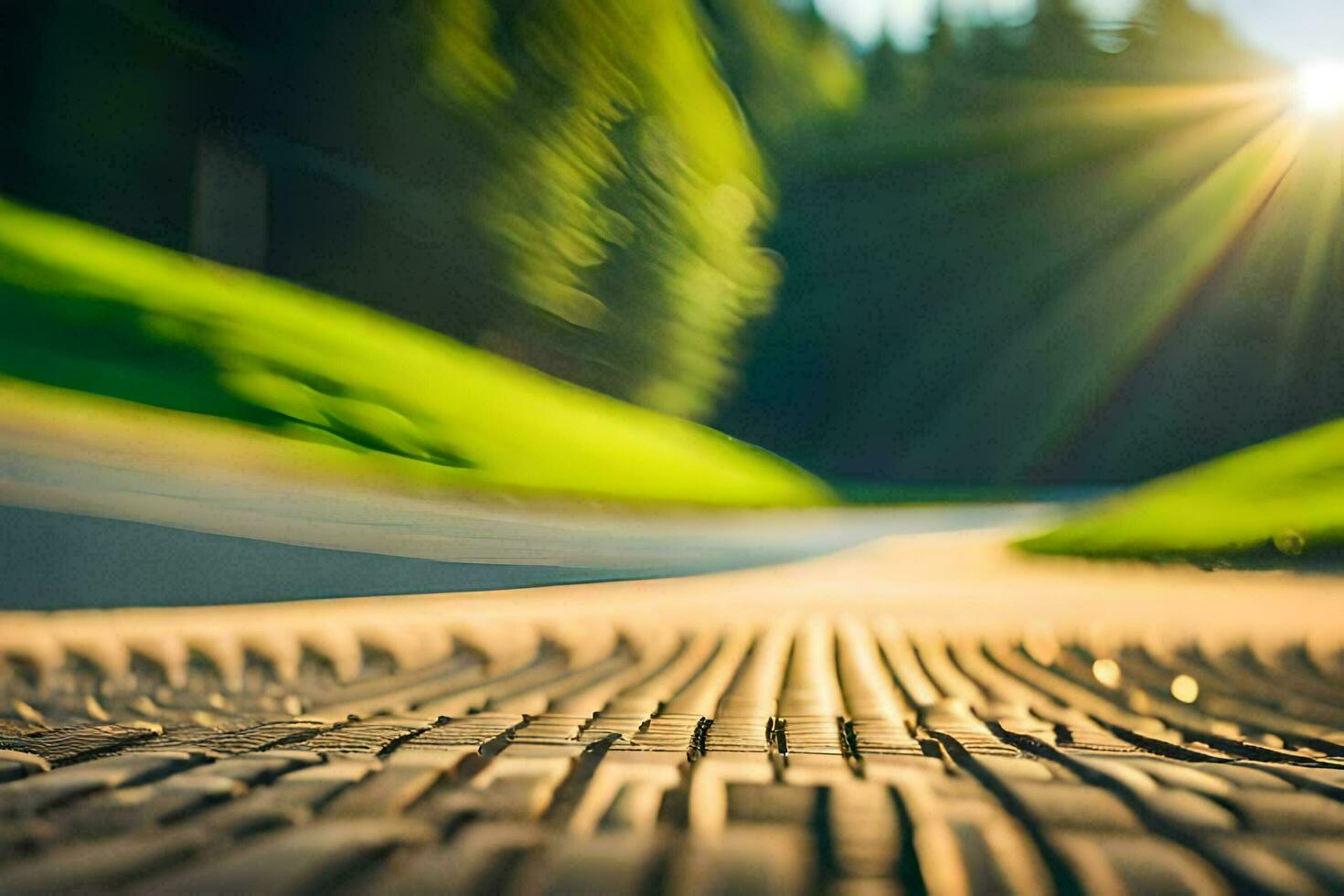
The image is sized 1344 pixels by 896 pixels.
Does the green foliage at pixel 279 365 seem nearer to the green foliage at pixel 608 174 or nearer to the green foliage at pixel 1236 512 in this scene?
the green foliage at pixel 608 174

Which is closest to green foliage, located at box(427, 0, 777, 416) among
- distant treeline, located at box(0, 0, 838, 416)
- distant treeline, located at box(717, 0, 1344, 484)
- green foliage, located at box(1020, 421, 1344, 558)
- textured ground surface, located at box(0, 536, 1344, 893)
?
distant treeline, located at box(0, 0, 838, 416)

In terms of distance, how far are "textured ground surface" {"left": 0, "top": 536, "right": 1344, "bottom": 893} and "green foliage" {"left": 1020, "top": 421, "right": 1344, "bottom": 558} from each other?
0.52 metres

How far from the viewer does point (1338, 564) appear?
1.19 metres

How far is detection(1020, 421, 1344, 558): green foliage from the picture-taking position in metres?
1.30

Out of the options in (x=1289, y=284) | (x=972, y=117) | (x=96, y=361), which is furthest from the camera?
(x=972, y=117)

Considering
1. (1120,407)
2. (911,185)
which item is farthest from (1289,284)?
(911,185)

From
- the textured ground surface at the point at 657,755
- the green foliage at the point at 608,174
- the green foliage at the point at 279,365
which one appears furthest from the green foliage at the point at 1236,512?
the green foliage at the point at 608,174

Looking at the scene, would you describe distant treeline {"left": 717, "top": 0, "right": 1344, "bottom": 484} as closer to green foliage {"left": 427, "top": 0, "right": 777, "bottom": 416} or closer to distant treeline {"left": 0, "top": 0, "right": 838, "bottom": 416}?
green foliage {"left": 427, "top": 0, "right": 777, "bottom": 416}

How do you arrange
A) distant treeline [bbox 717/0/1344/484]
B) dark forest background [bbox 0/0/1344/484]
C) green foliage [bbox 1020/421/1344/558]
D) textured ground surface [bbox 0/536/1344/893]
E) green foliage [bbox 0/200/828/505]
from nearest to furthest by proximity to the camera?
textured ground surface [bbox 0/536/1344/893], green foliage [bbox 0/200/828/505], green foliage [bbox 1020/421/1344/558], dark forest background [bbox 0/0/1344/484], distant treeline [bbox 717/0/1344/484]

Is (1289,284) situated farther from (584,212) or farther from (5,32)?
(5,32)

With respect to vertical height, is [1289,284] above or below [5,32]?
above

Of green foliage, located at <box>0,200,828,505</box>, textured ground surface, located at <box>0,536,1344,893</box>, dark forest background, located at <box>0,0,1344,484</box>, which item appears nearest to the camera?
textured ground surface, located at <box>0,536,1344,893</box>

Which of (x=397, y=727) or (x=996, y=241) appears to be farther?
(x=996, y=241)

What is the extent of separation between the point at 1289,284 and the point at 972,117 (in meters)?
1.10
